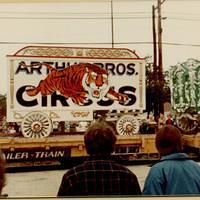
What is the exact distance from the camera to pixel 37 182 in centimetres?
164

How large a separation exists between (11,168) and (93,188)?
335 mm

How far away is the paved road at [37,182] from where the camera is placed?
157cm

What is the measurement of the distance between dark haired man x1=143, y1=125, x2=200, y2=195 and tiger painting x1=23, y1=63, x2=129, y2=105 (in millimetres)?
219

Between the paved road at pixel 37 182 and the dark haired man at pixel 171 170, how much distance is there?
50 mm

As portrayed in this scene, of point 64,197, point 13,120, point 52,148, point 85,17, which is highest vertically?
point 85,17

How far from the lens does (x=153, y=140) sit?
1.69 meters

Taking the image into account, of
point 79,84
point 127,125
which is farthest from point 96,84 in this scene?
point 127,125

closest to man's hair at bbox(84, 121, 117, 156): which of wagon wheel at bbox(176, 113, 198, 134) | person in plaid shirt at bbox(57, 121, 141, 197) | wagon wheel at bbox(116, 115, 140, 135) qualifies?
person in plaid shirt at bbox(57, 121, 141, 197)

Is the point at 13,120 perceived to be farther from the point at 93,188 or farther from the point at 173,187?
the point at 173,187

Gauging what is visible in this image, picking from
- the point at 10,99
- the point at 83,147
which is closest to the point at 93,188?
the point at 83,147

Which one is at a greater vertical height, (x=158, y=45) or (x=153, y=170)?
(x=158, y=45)

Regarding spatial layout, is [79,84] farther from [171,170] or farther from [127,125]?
[171,170]

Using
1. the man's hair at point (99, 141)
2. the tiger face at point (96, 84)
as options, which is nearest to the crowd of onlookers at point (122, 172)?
the man's hair at point (99, 141)

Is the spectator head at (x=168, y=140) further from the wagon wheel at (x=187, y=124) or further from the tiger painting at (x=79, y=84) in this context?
the tiger painting at (x=79, y=84)
